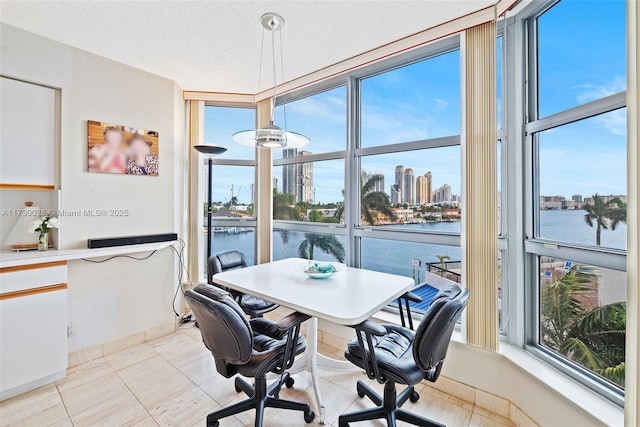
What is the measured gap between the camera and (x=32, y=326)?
2.08 m

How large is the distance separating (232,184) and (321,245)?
1420 millimetres

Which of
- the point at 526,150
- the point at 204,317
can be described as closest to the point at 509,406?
the point at 526,150

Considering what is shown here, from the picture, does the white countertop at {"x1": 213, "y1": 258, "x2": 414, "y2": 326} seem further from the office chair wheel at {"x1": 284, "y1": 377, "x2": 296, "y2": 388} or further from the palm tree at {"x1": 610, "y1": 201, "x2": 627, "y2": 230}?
the palm tree at {"x1": 610, "y1": 201, "x2": 627, "y2": 230}

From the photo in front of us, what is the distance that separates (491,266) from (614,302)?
0.60 meters

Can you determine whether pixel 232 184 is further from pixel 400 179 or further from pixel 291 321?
pixel 291 321

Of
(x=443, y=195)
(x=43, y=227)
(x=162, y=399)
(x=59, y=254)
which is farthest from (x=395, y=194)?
(x=43, y=227)

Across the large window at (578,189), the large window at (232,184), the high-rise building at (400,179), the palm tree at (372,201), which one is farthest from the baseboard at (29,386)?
A: the large window at (578,189)

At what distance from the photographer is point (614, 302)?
1.42 metres

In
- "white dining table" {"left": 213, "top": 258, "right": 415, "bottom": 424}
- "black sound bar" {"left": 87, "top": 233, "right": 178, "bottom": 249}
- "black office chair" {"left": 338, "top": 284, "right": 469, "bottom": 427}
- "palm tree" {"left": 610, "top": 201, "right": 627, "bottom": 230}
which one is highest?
"palm tree" {"left": 610, "top": 201, "right": 627, "bottom": 230}

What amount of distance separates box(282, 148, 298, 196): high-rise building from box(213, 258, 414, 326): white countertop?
1127 millimetres

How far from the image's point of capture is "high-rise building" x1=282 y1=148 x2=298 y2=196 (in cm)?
332

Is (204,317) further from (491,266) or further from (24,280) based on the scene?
(491,266)

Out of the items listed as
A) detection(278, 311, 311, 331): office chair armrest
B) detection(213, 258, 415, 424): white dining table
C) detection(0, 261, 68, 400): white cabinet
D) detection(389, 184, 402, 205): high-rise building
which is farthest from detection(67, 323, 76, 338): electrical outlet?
detection(389, 184, 402, 205): high-rise building

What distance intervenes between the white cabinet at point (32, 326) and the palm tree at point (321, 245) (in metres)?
2.14
